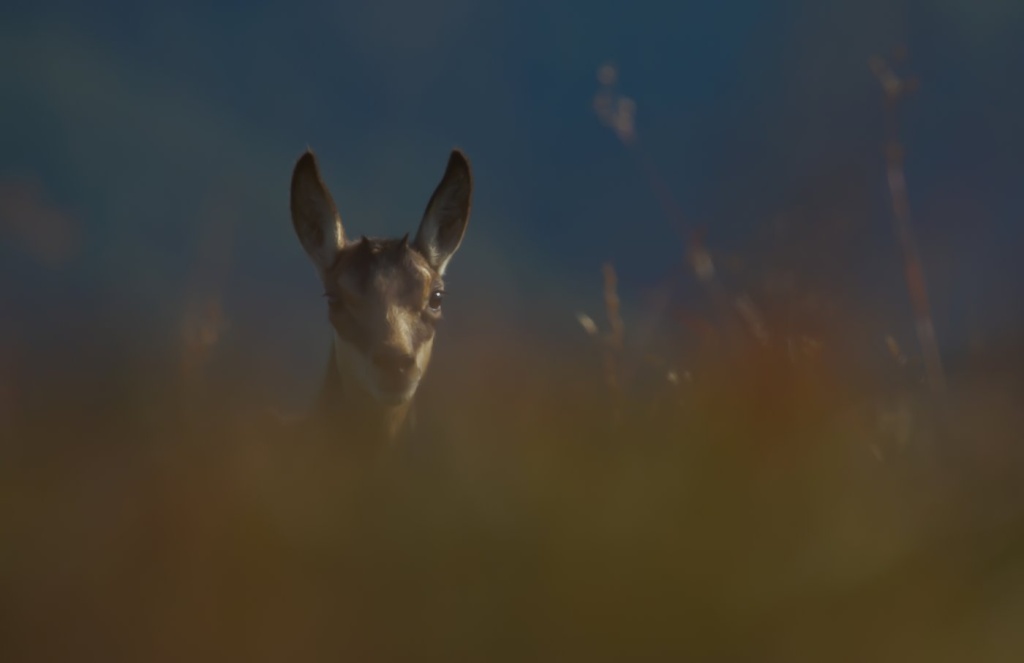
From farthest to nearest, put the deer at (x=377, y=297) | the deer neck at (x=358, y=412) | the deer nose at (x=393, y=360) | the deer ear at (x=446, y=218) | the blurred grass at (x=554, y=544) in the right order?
the deer ear at (x=446, y=218) < the deer neck at (x=358, y=412) < the deer at (x=377, y=297) < the deer nose at (x=393, y=360) < the blurred grass at (x=554, y=544)

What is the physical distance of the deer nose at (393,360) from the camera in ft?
12.8

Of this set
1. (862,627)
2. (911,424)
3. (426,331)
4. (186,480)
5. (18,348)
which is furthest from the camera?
(426,331)

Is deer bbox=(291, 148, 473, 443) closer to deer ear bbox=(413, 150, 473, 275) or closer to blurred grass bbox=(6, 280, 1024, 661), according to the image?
A: deer ear bbox=(413, 150, 473, 275)

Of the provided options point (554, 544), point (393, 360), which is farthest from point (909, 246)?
point (393, 360)

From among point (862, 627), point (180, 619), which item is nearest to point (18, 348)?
point (180, 619)

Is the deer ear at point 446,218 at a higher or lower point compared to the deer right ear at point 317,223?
higher

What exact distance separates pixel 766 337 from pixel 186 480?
1.14 meters

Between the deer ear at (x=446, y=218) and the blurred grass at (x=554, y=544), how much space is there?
3.28 metres

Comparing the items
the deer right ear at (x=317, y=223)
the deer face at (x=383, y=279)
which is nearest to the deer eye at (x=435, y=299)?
the deer face at (x=383, y=279)

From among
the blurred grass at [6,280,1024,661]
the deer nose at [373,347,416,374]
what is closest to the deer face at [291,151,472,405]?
the deer nose at [373,347,416,374]

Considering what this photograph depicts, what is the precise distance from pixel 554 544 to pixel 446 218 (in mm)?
3892

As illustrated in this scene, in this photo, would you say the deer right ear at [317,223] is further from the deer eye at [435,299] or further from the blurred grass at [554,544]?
the blurred grass at [554,544]

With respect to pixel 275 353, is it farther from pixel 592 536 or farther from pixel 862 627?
pixel 862 627

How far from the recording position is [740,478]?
1237 mm
